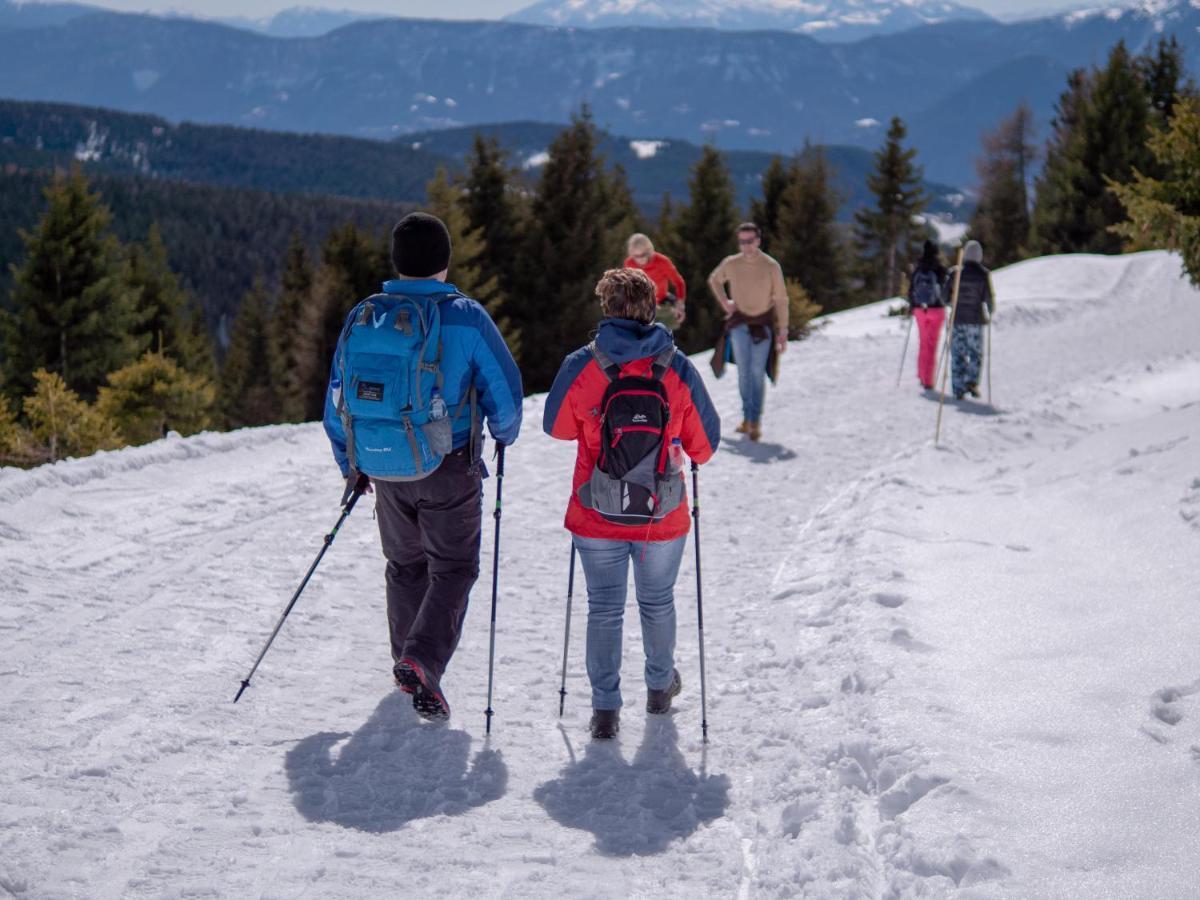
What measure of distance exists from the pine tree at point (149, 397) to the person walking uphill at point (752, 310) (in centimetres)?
1186

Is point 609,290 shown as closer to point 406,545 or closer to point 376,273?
point 406,545

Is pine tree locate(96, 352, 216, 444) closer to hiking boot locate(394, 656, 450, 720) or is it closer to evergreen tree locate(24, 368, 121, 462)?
evergreen tree locate(24, 368, 121, 462)

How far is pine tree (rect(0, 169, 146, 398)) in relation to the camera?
105 ft

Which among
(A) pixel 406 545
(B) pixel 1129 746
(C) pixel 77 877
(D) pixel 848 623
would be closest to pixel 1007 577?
(D) pixel 848 623

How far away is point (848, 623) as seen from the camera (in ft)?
20.0

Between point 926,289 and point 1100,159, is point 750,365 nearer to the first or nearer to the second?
point 926,289

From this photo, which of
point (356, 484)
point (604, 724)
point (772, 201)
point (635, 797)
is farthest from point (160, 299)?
point (635, 797)

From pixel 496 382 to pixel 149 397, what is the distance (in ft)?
54.2

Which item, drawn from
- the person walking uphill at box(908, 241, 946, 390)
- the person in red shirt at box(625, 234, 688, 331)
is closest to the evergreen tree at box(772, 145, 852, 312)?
the person walking uphill at box(908, 241, 946, 390)

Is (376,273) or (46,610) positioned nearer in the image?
(46,610)

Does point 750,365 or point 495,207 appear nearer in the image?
point 750,365

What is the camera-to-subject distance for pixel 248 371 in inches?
2734

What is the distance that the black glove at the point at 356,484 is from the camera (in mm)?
4961

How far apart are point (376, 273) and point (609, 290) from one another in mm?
32017
